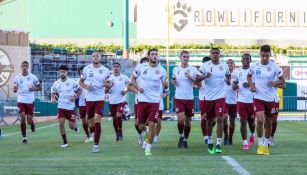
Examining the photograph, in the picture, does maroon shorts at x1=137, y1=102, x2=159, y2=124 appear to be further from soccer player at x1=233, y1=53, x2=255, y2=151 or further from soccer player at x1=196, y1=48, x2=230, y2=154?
soccer player at x1=233, y1=53, x2=255, y2=151

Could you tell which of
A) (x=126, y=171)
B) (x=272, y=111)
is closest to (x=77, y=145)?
(x=272, y=111)

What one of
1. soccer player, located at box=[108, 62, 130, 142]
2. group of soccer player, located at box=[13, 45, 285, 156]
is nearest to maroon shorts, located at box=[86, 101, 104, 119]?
group of soccer player, located at box=[13, 45, 285, 156]

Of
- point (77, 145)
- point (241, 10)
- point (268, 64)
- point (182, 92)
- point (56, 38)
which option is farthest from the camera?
point (241, 10)

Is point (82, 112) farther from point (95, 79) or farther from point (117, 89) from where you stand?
point (95, 79)

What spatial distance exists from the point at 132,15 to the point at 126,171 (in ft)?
210

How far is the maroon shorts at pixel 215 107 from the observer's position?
1752 cm

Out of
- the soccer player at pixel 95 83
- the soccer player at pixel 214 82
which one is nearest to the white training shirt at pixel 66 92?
the soccer player at pixel 95 83

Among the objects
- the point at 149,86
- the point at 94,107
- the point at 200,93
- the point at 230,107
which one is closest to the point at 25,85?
the point at 94,107

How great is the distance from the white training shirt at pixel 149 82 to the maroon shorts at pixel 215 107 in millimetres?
1164

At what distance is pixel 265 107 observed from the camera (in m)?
17.0

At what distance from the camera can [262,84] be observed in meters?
16.9

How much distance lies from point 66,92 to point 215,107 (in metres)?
5.27

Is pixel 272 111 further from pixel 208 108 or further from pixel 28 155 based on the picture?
pixel 28 155

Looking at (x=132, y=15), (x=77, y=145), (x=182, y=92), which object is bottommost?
(x=77, y=145)
